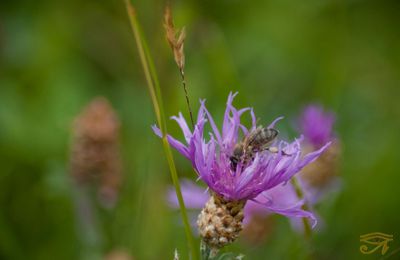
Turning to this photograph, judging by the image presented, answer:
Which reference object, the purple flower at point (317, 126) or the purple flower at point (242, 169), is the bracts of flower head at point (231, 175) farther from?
Answer: the purple flower at point (317, 126)

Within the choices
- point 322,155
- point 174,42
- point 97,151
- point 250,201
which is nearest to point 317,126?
point 322,155

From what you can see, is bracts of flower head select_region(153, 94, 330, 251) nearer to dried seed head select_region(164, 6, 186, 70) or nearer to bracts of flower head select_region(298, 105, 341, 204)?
dried seed head select_region(164, 6, 186, 70)

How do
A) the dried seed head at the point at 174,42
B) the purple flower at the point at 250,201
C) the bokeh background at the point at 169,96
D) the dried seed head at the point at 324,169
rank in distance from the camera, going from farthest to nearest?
the bokeh background at the point at 169,96, the dried seed head at the point at 324,169, the purple flower at the point at 250,201, the dried seed head at the point at 174,42

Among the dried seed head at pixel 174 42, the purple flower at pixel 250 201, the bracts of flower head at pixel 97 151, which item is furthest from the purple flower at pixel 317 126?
the dried seed head at pixel 174 42

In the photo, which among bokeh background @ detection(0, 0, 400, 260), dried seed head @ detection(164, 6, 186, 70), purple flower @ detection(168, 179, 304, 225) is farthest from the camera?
bokeh background @ detection(0, 0, 400, 260)

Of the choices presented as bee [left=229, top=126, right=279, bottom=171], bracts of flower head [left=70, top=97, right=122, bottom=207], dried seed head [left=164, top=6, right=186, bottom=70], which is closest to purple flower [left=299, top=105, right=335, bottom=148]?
bracts of flower head [left=70, top=97, right=122, bottom=207]

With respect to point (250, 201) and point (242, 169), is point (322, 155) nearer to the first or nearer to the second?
point (250, 201)

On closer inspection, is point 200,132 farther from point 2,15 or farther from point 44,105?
point 2,15
